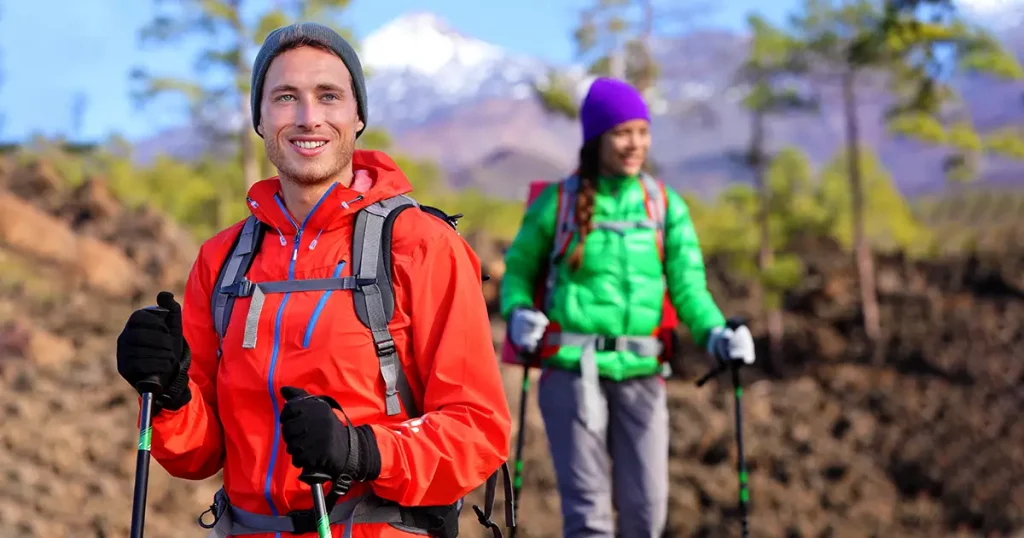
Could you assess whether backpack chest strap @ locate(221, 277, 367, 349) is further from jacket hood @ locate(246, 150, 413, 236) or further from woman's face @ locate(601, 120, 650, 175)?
woman's face @ locate(601, 120, 650, 175)

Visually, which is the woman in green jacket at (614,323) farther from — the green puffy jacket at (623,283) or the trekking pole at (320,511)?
the trekking pole at (320,511)

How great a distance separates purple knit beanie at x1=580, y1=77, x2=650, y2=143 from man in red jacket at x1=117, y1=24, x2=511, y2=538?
107 inches

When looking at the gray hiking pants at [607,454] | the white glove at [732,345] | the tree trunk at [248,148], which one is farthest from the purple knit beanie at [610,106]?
the tree trunk at [248,148]

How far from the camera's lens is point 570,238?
17.5ft

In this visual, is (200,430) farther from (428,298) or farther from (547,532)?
(547,532)

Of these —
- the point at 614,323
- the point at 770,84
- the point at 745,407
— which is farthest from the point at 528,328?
the point at 770,84

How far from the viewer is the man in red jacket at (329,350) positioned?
2.48m

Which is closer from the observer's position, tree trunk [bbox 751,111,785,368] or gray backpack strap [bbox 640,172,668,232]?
gray backpack strap [bbox 640,172,668,232]

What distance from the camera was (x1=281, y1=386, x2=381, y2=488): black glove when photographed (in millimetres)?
2209

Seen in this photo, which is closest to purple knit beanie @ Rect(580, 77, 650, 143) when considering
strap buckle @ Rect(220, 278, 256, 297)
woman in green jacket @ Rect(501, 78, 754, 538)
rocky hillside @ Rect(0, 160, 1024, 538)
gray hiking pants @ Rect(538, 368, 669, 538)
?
woman in green jacket @ Rect(501, 78, 754, 538)

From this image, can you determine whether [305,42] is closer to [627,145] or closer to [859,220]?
[627,145]

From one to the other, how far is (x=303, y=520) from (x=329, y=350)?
409 mm

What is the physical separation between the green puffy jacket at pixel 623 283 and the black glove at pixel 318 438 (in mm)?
2928

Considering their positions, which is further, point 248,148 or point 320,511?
point 248,148
